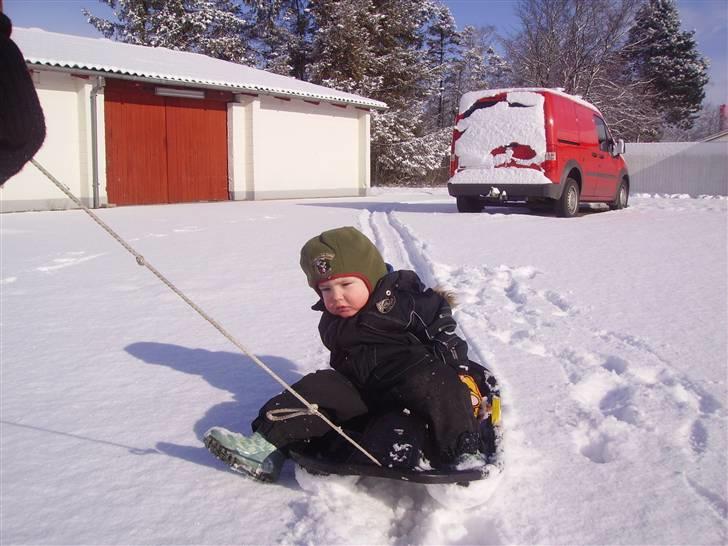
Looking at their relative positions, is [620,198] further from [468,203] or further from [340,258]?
[340,258]

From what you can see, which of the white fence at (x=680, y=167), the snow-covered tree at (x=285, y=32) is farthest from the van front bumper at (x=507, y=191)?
the snow-covered tree at (x=285, y=32)

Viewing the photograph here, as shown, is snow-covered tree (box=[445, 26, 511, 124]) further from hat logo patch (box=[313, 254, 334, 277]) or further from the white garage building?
hat logo patch (box=[313, 254, 334, 277])

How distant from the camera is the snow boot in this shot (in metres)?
1.95

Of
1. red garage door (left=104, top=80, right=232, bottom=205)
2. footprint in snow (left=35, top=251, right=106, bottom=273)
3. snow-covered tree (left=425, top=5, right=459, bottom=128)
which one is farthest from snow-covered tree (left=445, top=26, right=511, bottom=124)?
footprint in snow (left=35, top=251, right=106, bottom=273)

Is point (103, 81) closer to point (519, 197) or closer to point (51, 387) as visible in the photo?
point (519, 197)

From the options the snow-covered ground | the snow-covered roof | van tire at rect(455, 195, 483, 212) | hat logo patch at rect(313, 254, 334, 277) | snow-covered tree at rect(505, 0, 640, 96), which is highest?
snow-covered tree at rect(505, 0, 640, 96)

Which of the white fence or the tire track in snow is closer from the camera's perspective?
the tire track in snow

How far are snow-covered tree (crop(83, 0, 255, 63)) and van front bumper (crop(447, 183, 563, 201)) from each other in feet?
70.5

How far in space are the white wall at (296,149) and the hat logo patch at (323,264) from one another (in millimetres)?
13922

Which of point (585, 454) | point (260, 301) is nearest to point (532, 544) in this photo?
point (585, 454)

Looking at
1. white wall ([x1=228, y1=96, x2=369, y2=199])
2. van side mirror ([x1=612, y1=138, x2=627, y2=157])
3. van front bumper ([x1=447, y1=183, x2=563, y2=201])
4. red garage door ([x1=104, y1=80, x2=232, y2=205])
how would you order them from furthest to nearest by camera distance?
white wall ([x1=228, y1=96, x2=369, y2=199]) < red garage door ([x1=104, y1=80, x2=232, y2=205]) < van side mirror ([x1=612, y1=138, x2=627, y2=157]) < van front bumper ([x1=447, y1=183, x2=563, y2=201])

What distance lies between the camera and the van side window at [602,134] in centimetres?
1063

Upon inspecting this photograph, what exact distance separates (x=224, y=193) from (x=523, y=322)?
1288 cm

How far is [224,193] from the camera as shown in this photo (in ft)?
51.0
